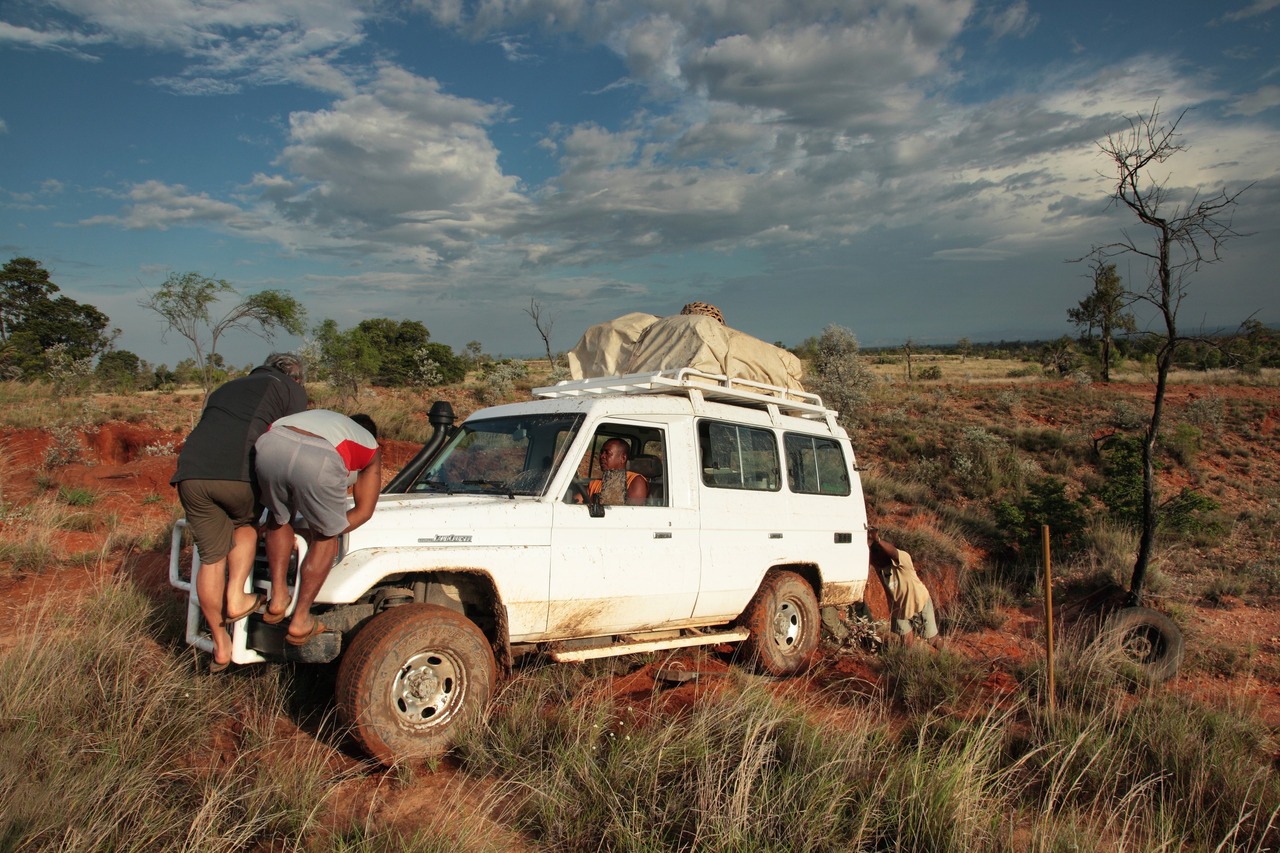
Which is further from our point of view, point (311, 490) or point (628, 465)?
point (628, 465)

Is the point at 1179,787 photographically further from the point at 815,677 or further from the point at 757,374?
the point at 757,374

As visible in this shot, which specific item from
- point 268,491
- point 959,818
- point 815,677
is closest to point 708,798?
point 959,818

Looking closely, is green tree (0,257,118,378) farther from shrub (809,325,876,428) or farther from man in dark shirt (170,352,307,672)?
man in dark shirt (170,352,307,672)

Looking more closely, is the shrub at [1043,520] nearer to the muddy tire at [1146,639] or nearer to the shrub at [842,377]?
the muddy tire at [1146,639]

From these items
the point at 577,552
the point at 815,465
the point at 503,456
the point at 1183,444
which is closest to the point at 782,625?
the point at 815,465

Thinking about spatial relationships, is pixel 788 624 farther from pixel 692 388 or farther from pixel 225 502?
pixel 225 502

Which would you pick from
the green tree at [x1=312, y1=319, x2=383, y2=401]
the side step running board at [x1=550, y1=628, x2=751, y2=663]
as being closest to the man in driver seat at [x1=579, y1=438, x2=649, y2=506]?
the side step running board at [x1=550, y1=628, x2=751, y2=663]

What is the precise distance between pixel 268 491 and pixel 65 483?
997 centimetres

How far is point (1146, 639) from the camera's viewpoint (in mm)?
6914

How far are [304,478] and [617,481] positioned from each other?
2199 mm

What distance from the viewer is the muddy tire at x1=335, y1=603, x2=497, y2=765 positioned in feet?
13.2

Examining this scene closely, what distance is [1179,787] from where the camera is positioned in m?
4.34

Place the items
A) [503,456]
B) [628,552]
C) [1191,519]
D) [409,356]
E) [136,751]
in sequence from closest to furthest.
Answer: [136,751]
[628,552]
[503,456]
[1191,519]
[409,356]

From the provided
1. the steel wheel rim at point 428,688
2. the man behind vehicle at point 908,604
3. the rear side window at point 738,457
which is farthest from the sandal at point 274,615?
the man behind vehicle at point 908,604
